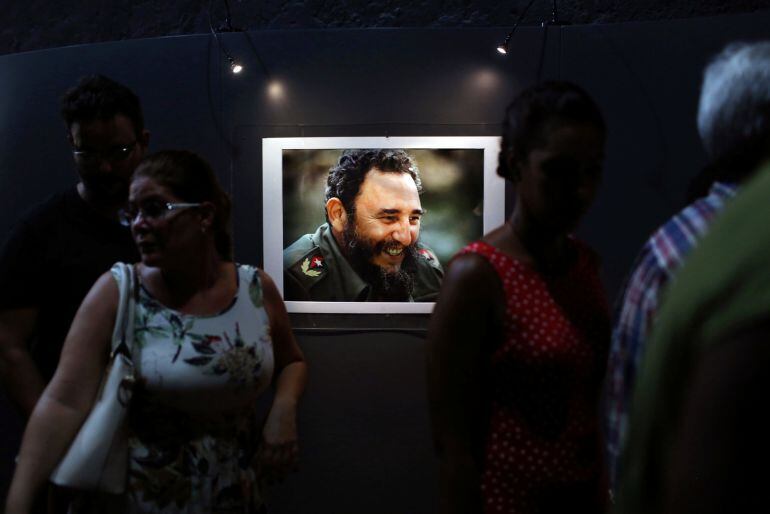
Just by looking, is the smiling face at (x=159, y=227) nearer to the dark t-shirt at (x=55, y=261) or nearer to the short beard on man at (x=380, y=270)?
the dark t-shirt at (x=55, y=261)

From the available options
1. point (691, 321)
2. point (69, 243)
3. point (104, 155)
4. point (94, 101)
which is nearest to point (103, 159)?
point (104, 155)

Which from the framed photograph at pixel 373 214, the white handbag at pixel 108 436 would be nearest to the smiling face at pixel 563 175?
the white handbag at pixel 108 436

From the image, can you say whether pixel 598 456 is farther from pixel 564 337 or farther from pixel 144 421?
pixel 144 421

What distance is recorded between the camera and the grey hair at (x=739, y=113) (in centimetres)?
173

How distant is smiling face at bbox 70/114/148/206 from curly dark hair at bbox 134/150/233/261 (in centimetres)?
48

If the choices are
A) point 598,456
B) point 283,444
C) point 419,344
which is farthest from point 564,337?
point 419,344

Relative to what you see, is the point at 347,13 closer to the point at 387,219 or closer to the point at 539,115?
the point at 387,219

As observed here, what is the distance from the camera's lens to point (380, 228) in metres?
4.66

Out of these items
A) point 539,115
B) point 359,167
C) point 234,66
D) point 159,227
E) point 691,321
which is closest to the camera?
point 691,321

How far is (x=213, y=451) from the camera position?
89.4 inches

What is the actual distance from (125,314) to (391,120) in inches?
108

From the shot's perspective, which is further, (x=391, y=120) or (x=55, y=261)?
(x=391, y=120)

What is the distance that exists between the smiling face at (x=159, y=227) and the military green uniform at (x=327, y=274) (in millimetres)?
2268

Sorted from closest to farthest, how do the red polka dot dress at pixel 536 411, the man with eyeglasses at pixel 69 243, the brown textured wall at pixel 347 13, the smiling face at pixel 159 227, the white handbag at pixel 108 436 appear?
the red polka dot dress at pixel 536 411
the white handbag at pixel 108 436
the smiling face at pixel 159 227
the man with eyeglasses at pixel 69 243
the brown textured wall at pixel 347 13
